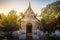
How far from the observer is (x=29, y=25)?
3.57 m

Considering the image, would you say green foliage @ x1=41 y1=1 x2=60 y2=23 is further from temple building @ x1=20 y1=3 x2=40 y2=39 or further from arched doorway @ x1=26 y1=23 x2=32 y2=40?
arched doorway @ x1=26 y1=23 x2=32 y2=40

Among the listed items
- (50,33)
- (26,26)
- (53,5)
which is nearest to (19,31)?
(26,26)

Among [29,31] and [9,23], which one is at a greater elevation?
[9,23]

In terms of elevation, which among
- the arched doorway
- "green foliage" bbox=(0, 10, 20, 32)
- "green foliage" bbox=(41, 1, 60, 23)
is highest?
"green foliage" bbox=(41, 1, 60, 23)

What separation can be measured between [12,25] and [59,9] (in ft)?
3.31

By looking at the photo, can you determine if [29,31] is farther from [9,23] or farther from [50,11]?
[50,11]

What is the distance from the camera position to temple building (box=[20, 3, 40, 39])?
11.6ft

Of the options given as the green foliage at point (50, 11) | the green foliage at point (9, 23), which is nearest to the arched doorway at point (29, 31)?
the green foliage at point (9, 23)

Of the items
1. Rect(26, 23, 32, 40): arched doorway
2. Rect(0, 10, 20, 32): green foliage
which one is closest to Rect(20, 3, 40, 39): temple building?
Rect(26, 23, 32, 40): arched doorway

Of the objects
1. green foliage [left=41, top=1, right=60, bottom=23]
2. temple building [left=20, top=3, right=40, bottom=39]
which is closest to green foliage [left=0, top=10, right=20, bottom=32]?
temple building [left=20, top=3, right=40, bottom=39]

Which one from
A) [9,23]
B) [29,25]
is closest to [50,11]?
[29,25]

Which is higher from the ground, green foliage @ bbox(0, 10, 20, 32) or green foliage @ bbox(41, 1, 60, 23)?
green foliage @ bbox(41, 1, 60, 23)

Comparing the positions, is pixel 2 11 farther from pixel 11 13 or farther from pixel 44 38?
pixel 44 38

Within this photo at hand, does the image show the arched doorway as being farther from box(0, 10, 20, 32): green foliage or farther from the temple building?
box(0, 10, 20, 32): green foliage
